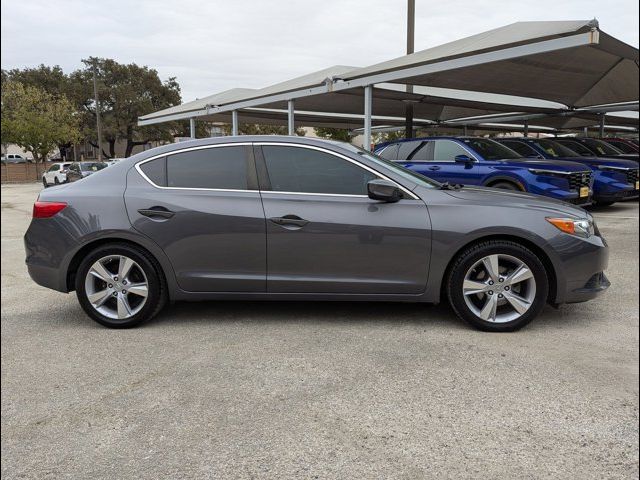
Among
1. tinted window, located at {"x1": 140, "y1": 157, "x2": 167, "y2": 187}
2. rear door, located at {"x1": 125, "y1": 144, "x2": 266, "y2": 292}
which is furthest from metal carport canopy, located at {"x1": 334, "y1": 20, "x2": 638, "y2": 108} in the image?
tinted window, located at {"x1": 140, "y1": 157, "x2": 167, "y2": 187}

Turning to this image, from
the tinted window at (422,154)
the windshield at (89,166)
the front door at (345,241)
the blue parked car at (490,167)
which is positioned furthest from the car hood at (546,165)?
the windshield at (89,166)

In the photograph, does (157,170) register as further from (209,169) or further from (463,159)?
(463,159)

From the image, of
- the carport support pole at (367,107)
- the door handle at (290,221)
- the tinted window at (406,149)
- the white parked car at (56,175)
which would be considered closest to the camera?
the door handle at (290,221)

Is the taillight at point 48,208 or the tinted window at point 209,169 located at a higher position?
the tinted window at point 209,169

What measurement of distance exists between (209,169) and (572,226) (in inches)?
109

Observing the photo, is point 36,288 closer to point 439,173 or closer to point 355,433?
point 355,433

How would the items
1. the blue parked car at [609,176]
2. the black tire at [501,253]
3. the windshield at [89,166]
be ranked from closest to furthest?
the black tire at [501,253]
the blue parked car at [609,176]
the windshield at [89,166]

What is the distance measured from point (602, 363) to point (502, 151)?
720 centimetres

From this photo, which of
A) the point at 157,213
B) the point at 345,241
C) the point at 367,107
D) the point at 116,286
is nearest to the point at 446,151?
the point at 367,107

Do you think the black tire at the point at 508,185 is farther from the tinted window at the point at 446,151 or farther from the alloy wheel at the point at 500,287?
the alloy wheel at the point at 500,287

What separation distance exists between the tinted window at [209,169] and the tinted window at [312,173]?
0.23 m

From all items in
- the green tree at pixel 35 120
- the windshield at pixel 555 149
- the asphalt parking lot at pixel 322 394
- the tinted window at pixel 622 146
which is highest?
the green tree at pixel 35 120

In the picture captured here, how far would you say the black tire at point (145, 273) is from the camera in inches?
160

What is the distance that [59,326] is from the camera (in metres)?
4.21
